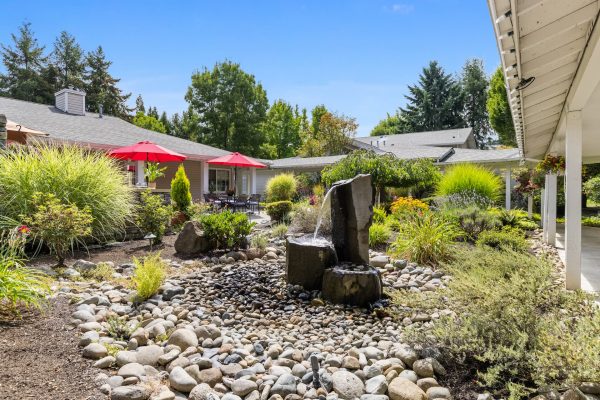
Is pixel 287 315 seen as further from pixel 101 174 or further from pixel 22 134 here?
pixel 22 134

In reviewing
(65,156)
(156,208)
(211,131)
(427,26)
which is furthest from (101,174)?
(211,131)

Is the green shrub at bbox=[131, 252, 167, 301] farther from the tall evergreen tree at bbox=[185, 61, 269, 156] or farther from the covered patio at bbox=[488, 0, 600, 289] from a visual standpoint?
the tall evergreen tree at bbox=[185, 61, 269, 156]

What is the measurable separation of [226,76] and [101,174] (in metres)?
25.3

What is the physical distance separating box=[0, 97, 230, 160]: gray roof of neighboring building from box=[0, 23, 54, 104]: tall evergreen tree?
51.7ft

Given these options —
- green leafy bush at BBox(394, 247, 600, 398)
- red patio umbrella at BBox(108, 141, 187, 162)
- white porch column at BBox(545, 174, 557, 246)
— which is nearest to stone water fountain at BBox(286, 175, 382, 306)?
green leafy bush at BBox(394, 247, 600, 398)

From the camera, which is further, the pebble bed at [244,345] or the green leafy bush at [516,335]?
the pebble bed at [244,345]

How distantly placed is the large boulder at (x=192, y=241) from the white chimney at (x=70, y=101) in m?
14.0

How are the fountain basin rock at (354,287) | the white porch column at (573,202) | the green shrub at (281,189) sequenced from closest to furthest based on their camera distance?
the fountain basin rock at (354,287), the white porch column at (573,202), the green shrub at (281,189)

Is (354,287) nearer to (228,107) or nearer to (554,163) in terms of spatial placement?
(554,163)

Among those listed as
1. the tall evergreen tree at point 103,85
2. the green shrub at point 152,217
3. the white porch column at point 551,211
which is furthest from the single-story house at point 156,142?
the tall evergreen tree at point 103,85

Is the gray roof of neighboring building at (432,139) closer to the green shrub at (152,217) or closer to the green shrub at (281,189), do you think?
the green shrub at (281,189)

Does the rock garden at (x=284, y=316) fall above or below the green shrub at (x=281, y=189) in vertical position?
below

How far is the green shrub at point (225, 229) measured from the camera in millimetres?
6762

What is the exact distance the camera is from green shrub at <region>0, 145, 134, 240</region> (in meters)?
6.29
